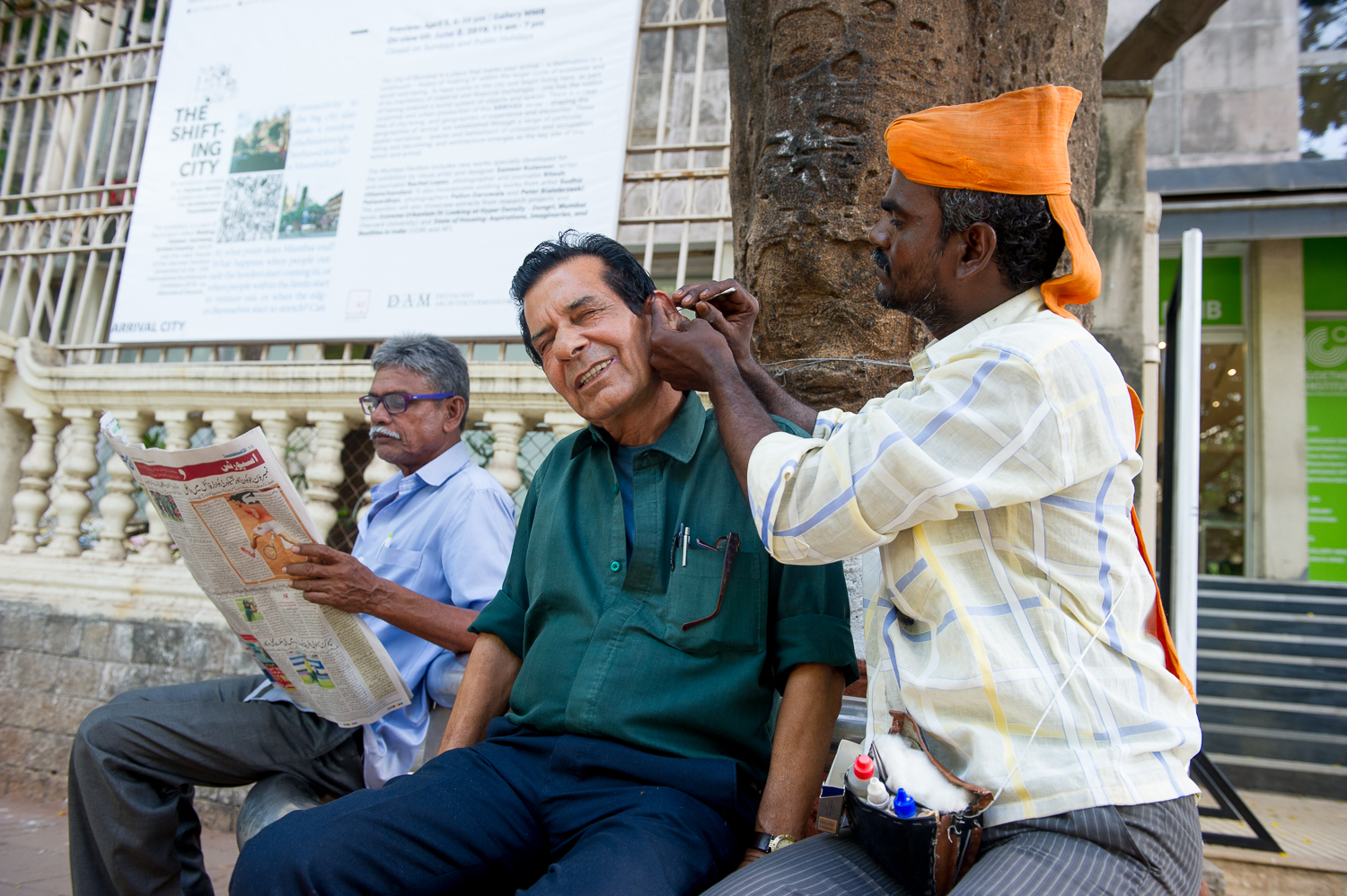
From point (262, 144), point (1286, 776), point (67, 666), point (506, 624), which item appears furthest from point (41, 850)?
point (1286, 776)

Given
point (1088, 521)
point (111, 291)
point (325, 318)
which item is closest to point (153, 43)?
point (111, 291)

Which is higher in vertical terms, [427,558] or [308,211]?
[308,211]

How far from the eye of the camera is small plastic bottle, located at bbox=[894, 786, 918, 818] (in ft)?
3.75

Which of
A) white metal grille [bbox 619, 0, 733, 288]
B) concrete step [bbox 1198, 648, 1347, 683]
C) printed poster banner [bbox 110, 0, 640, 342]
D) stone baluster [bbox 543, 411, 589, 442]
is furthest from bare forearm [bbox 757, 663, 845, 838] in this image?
concrete step [bbox 1198, 648, 1347, 683]

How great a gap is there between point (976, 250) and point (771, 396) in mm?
536

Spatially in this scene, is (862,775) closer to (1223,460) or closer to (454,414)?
(454,414)

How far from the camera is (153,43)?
5.38 m

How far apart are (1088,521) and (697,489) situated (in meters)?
0.75

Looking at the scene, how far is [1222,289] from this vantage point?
9.49m

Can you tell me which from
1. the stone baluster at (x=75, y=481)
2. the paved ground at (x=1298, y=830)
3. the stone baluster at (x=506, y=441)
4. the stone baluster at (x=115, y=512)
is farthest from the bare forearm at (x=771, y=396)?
the stone baluster at (x=75, y=481)

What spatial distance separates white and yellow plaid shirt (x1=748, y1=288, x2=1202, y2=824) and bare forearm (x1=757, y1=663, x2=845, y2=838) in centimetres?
31

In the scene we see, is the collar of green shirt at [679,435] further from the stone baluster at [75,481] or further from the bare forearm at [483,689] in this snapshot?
the stone baluster at [75,481]

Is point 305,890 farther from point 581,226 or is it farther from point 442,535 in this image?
point 581,226

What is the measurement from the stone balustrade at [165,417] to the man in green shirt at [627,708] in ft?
6.76
